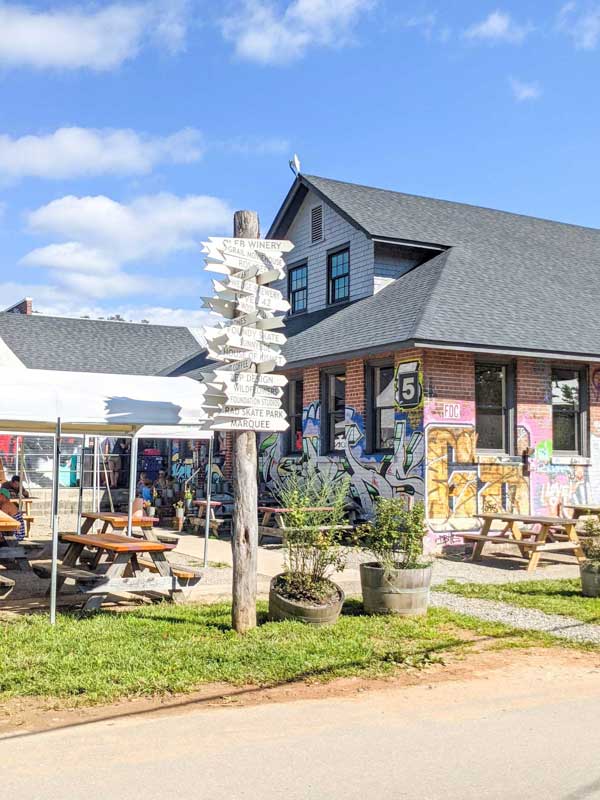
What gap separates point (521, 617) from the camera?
9562 millimetres

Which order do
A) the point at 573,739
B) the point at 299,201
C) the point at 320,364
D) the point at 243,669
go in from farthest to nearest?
the point at 299,201 < the point at 320,364 < the point at 243,669 < the point at 573,739

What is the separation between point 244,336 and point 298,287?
45.1 feet

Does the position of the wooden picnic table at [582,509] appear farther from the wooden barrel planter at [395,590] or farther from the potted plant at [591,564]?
the wooden barrel planter at [395,590]

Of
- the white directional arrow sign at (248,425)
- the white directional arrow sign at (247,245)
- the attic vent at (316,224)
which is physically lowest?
the white directional arrow sign at (248,425)

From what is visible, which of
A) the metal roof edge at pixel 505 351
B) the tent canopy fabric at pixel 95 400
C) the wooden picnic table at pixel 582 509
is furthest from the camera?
the wooden picnic table at pixel 582 509

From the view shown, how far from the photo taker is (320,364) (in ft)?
58.1

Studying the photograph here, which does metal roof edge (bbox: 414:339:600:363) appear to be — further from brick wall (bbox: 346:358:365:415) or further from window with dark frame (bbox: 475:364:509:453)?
brick wall (bbox: 346:358:365:415)

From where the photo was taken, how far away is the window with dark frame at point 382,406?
53.4 feet

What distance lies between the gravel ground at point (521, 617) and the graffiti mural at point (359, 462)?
4.35 meters

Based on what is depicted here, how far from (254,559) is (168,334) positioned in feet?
85.5

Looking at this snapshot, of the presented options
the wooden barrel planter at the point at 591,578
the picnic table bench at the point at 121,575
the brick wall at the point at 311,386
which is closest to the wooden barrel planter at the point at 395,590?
the picnic table bench at the point at 121,575

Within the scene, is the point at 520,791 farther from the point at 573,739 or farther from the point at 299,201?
the point at 299,201

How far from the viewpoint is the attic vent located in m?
21.1

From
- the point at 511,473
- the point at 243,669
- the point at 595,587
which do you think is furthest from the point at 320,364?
the point at 243,669
